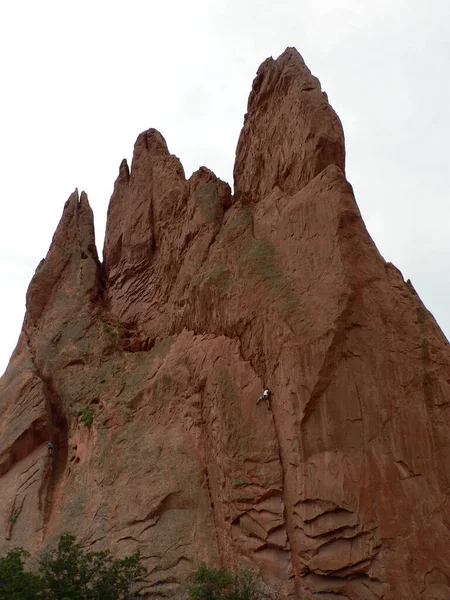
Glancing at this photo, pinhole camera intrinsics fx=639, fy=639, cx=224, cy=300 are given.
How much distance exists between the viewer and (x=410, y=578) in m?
13.3

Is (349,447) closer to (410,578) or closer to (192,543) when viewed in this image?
(410,578)

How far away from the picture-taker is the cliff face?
46.4 ft

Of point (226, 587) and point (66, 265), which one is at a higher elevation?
point (66, 265)

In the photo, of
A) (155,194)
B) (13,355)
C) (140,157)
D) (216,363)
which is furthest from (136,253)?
(216,363)

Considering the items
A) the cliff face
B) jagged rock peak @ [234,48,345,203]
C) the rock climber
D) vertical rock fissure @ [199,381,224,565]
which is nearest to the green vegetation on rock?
the cliff face

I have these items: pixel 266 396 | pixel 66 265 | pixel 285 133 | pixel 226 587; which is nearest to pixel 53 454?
pixel 66 265

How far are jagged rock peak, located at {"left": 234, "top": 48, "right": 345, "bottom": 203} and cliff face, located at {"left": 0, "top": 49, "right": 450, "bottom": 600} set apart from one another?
7cm

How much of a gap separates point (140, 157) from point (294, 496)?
17.2 m

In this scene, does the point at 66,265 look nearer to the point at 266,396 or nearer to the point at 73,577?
the point at 266,396

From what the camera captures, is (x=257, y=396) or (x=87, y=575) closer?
(x=87, y=575)

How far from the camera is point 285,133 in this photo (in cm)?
1977

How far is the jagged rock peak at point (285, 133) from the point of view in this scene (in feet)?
59.0

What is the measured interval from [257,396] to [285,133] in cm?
840

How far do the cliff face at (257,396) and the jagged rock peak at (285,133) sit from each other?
0.23 ft
